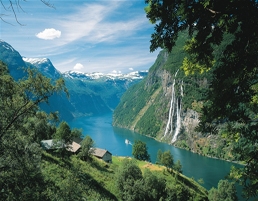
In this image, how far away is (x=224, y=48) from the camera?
6320 millimetres

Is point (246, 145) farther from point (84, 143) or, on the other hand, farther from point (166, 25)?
point (84, 143)

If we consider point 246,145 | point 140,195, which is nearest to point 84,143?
point 140,195

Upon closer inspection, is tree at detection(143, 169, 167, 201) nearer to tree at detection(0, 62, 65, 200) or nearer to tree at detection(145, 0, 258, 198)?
tree at detection(0, 62, 65, 200)

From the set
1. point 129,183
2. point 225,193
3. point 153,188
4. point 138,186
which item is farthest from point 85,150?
point 225,193

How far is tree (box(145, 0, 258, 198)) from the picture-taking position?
18.2 feet

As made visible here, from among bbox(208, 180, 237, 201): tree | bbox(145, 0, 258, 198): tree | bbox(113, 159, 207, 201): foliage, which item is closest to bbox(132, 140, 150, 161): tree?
bbox(208, 180, 237, 201): tree

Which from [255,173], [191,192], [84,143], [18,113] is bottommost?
[191,192]

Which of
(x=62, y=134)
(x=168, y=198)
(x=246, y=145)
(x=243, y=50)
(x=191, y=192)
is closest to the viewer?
(x=243, y=50)

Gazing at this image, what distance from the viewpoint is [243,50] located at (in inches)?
228

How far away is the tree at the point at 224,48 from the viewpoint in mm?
5547

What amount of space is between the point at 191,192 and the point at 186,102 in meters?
141

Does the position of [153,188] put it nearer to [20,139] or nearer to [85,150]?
[85,150]

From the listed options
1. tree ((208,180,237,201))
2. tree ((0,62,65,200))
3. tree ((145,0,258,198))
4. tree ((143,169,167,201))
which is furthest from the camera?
tree ((208,180,237,201))

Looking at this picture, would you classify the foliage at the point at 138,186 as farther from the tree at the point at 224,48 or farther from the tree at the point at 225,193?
the tree at the point at 224,48
